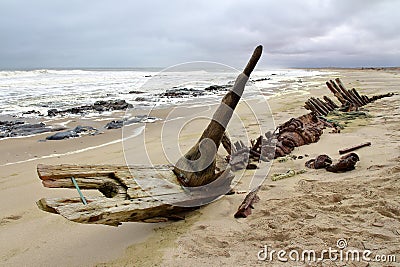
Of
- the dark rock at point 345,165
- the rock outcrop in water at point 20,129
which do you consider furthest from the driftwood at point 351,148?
the rock outcrop in water at point 20,129

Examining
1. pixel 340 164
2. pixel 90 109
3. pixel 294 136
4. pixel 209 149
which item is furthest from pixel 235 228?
pixel 90 109

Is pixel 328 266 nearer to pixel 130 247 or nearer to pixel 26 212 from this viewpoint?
pixel 130 247

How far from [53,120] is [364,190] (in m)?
10.8

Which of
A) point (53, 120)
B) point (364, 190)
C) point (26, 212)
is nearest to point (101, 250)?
point (26, 212)

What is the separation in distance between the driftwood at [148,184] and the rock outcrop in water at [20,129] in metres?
6.84

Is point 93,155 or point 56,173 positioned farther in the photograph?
point 93,155

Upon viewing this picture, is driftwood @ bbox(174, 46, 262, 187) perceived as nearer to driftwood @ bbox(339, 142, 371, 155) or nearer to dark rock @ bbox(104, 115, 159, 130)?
driftwood @ bbox(339, 142, 371, 155)

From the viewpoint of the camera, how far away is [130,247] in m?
3.32

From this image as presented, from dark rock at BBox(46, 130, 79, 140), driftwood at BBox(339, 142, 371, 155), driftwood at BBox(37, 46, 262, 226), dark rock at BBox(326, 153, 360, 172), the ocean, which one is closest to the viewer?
driftwood at BBox(37, 46, 262, 226)

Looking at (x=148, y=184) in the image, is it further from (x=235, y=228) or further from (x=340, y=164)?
(x=340, y=164)

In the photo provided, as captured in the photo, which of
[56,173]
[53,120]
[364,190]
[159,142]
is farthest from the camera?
[53,120]

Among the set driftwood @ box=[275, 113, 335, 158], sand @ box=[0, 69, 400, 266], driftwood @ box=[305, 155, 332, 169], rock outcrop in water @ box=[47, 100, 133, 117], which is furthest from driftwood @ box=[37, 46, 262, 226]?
rock outcrop in water @ box=[47, 100, 133, 117]

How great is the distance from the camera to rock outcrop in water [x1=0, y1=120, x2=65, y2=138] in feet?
30.3

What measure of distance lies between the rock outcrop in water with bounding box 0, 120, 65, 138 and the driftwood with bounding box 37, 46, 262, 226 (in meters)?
6.84
